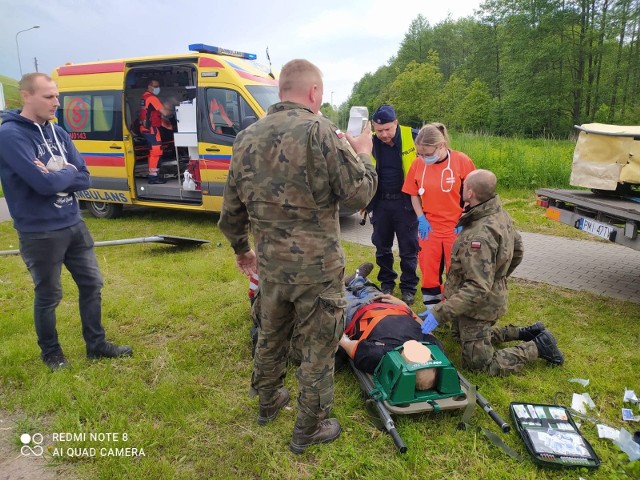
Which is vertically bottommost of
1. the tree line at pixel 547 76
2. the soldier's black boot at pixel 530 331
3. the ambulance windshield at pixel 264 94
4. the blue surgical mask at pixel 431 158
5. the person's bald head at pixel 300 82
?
the soldier's black boot at pixel 530 331

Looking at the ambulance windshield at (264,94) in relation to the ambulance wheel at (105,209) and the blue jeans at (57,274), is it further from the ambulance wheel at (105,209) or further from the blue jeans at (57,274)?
the blue jeans at (57,274)

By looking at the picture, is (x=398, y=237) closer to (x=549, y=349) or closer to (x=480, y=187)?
(x=480, y=187)

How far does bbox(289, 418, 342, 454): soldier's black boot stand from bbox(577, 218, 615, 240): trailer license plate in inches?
128

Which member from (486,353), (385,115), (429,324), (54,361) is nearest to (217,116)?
(385,115)

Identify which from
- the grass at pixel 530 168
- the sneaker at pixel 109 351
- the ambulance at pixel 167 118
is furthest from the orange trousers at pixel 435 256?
the grass at pixel 530 168

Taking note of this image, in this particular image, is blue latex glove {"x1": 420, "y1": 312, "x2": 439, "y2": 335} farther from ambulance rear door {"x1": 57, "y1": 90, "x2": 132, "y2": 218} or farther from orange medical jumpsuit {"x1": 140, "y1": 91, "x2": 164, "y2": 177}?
orange medical jumpsuit {"x1": 140, "y1": 91, "x2": 164, "y2": 177}

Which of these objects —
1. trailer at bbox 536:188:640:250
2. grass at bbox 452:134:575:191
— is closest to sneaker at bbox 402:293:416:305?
trailer at bbox 536:188:640:250

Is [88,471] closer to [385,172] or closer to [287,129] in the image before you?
[287,129]

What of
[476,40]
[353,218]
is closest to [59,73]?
[353,218]

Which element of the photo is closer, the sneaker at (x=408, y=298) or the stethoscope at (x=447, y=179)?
the stethoscope at (x=447, y=179)

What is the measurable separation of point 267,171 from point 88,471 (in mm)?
1992

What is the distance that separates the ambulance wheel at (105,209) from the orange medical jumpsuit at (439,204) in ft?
22.5

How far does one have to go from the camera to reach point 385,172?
457 centimetres

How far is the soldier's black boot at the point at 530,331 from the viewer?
355 cm
